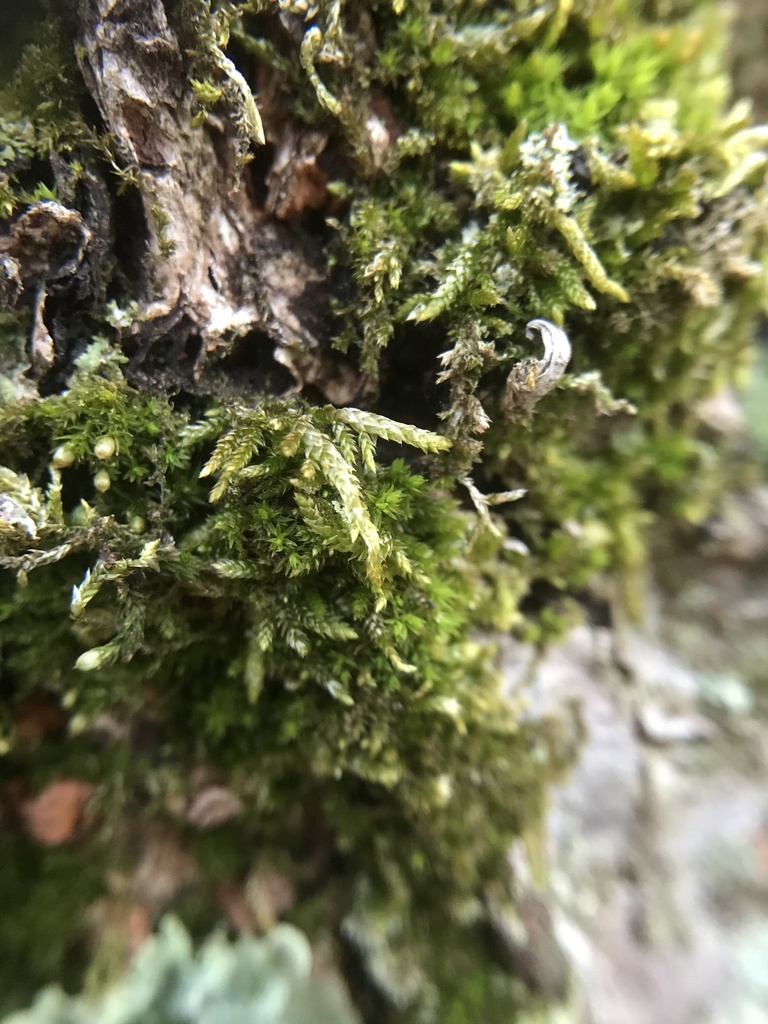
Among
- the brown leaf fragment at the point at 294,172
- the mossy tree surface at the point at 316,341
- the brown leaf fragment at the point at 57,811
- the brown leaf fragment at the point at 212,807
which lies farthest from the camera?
the brown leaf fragment at the point at 212,807

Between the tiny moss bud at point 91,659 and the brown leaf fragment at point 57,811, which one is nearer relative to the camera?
the tiny moss bud at point 91,659

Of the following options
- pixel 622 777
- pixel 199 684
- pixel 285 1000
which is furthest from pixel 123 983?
pixel 622 777

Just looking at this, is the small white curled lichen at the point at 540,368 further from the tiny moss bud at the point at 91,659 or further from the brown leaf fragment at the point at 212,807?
the brown leaf fragment at the point at 212,807

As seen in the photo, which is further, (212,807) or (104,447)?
(212,807)

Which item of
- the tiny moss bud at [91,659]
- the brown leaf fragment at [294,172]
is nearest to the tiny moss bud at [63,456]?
the tiny moss bud at [91,659]

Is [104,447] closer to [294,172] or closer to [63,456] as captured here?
[63,456]

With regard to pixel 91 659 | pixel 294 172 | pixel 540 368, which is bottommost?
pixel 91 659

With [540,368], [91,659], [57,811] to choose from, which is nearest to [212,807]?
[57,811]
